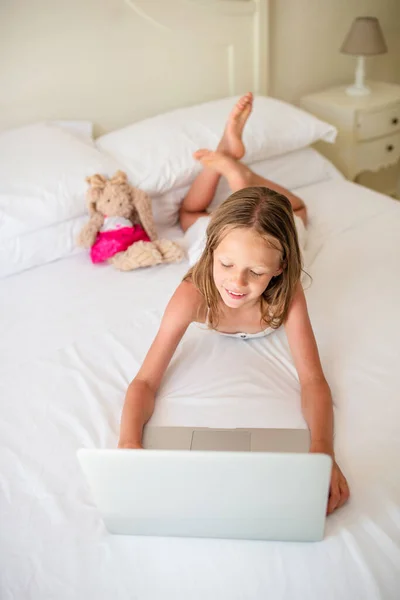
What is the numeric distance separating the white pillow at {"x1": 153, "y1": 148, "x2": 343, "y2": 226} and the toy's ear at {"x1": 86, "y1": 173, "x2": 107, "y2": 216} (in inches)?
9.6

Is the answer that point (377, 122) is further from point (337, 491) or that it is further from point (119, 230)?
point (337, 491)

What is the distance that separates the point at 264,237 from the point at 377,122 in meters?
1.53

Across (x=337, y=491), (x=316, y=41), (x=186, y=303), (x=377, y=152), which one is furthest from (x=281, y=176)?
(x=337, y=491)

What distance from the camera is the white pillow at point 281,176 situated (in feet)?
5.91

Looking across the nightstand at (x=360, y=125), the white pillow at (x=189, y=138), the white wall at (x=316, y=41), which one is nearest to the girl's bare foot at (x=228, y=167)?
the white pillow at (x=189, y=138)

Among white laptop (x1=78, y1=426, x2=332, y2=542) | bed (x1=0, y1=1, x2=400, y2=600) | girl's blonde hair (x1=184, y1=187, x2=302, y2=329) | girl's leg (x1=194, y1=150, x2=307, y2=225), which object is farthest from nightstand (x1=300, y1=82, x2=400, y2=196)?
white laptop (x1=78, y1=426, x2=332, y2=542)

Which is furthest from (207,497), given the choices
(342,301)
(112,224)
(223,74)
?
(223,74)

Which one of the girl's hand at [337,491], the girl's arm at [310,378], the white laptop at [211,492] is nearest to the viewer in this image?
the white laptop at [211,492]

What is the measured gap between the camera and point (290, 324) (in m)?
1.16

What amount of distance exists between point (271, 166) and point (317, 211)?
11.1 inches

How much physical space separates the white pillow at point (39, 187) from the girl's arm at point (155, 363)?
577 millimetres

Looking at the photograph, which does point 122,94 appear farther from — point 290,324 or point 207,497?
point 207,497

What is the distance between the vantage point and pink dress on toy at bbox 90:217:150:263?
158cm

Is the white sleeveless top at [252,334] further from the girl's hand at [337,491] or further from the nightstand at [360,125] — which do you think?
the nightstand at [360,125]
